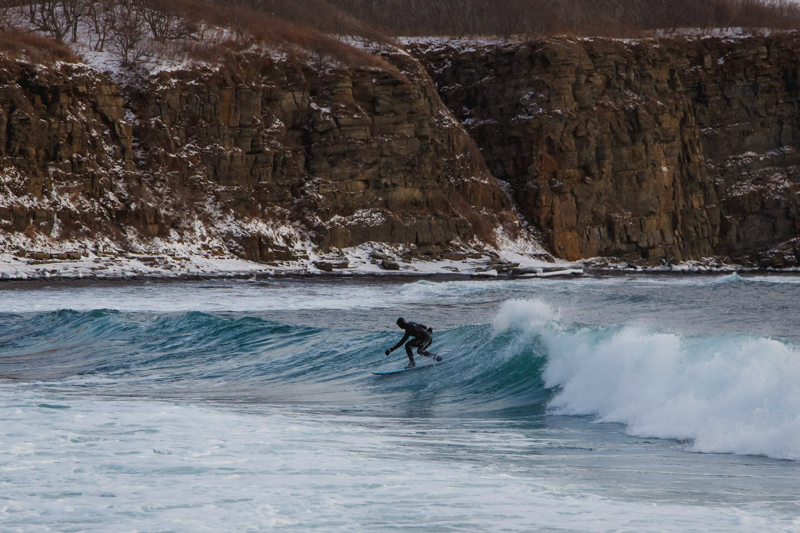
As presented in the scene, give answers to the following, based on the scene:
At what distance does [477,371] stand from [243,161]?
145 ft

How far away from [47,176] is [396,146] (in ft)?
74.0

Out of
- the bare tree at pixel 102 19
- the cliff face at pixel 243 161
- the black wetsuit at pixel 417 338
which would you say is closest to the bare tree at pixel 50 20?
the bare tree at pixel 102 19

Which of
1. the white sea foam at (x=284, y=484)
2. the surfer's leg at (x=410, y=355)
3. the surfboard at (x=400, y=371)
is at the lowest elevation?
the surfboard at (x=400, y=371)

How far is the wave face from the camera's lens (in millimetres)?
10453

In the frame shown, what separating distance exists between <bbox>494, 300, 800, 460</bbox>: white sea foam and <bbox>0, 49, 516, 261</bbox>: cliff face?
1584 inches

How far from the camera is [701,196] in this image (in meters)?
73.4

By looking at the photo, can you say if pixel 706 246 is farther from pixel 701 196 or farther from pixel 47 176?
pixel 47 176

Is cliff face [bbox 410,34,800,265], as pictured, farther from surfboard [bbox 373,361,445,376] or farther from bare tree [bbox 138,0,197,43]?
surfboard [bbox 373,361,445,376]

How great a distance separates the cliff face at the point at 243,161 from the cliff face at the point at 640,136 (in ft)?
15.5

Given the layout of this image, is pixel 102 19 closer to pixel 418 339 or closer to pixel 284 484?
pixel 418 339

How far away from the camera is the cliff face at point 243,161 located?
167 ft

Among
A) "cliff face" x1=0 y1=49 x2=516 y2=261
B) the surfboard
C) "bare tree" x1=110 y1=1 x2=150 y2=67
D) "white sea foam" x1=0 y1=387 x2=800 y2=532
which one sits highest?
"bare tree" x1=110 y1=1 x2=150 y2=67

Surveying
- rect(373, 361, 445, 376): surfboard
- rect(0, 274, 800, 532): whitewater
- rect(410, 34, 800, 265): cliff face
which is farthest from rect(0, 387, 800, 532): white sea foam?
rect(410, 34, 800, 265): cliff face

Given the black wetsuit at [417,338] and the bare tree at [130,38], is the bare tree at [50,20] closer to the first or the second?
the bare tree at [130,38]
